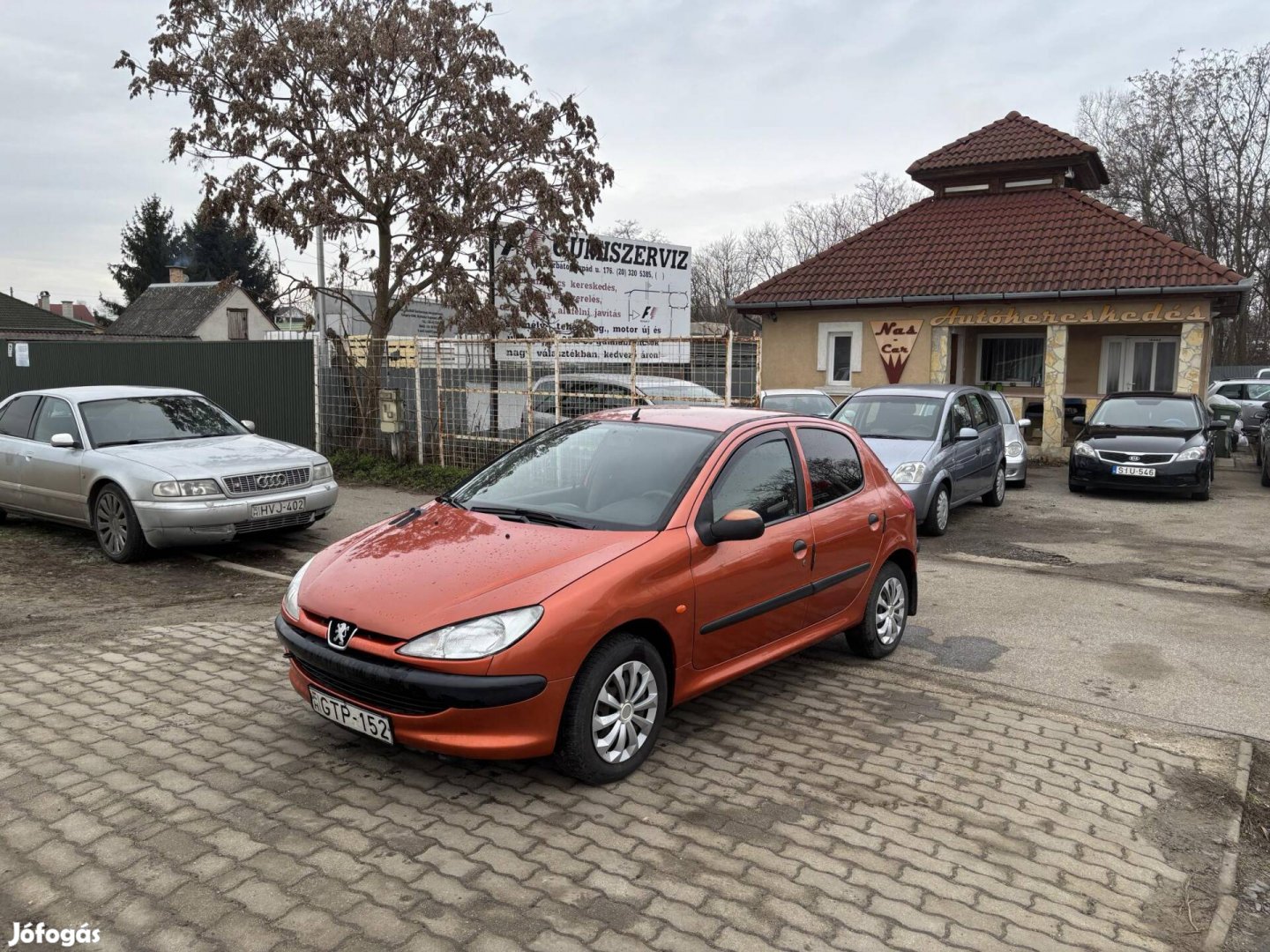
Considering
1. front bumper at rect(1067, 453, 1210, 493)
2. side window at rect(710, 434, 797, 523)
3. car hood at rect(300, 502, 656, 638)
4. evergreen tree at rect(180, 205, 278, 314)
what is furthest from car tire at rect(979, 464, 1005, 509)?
evergreen tree at rect(180, 205, 278, 314)

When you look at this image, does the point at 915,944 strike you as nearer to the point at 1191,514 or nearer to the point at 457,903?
the point at 457,903

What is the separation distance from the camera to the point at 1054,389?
1764cm

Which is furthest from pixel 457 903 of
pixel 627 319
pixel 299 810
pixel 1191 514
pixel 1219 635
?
pixel 627 319

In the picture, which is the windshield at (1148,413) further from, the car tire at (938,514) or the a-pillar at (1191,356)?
the car tire at (938,514)

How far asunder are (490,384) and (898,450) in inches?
222

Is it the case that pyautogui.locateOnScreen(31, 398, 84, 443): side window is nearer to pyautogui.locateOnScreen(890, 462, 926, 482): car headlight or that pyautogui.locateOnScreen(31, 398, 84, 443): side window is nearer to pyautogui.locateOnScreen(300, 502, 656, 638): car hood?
pyautogui.locateOnScreen(300, 502, 656, 638): car hood

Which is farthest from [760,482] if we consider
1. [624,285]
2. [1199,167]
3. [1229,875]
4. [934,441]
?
[1199,167]

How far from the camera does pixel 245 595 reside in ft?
24.3

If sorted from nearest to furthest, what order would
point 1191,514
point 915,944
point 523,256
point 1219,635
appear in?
point 915,944
point 1219,635
point 1191,514
point 523,256

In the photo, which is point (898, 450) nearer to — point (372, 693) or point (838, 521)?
point (838, 521)

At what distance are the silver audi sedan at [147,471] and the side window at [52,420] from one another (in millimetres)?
13

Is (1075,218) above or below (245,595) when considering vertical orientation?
above

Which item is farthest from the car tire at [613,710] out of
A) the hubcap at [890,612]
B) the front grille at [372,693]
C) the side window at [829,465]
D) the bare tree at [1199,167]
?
the bare tree at [1199,167]

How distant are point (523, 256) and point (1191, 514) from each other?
9738mm
